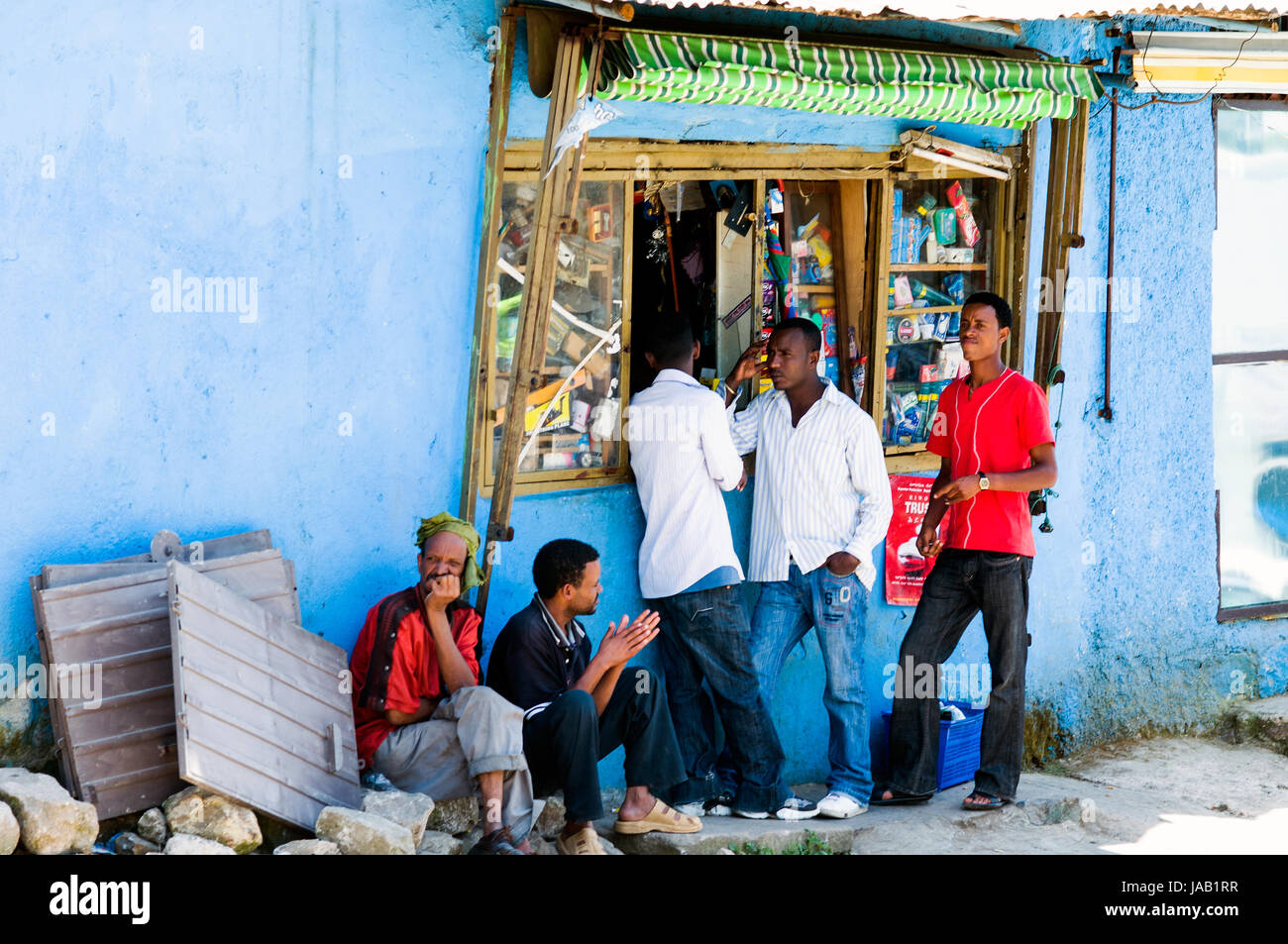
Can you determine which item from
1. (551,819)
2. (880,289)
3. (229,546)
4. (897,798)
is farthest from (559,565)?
(880,289)

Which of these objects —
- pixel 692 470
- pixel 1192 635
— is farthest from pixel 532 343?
pixel 1192 635

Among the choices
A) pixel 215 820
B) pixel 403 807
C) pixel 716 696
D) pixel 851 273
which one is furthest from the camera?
pixel 851 273

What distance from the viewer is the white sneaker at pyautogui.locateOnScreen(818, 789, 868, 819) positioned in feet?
18.4

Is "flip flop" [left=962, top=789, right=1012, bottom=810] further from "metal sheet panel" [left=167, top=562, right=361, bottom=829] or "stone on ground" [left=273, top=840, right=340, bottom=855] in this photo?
"stone on ground" [left=273, top=840, right=340, bottom=855]

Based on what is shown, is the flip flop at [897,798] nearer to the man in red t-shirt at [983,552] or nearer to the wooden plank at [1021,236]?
the man in red t-shirt at [983,552]

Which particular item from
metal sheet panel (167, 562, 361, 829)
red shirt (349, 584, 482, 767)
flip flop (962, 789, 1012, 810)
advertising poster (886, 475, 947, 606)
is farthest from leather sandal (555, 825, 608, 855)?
advertising poster (886, 475, 947, 606)

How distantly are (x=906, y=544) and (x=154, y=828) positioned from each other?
3696mm

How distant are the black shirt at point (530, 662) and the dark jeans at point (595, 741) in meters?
0.13

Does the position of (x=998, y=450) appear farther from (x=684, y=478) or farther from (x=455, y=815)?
(x=455, y=815)

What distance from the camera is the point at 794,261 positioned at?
251 inches

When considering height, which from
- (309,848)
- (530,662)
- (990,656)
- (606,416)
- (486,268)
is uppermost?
(486,268)

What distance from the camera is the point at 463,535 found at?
15.3 feet

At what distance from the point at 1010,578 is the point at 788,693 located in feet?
3.87

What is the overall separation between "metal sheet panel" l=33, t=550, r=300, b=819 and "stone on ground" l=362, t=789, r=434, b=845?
0.57 meters
